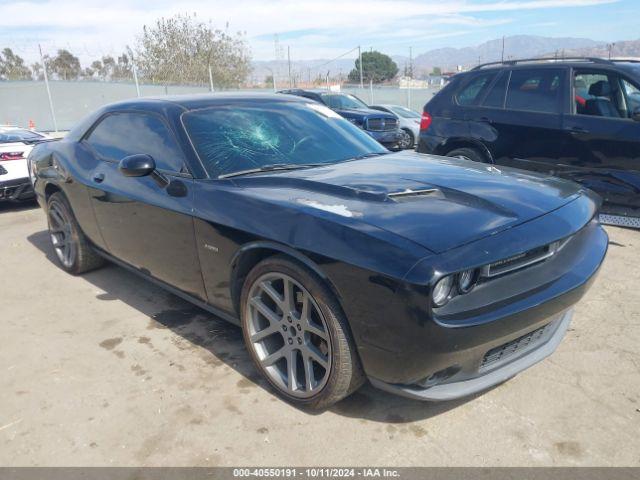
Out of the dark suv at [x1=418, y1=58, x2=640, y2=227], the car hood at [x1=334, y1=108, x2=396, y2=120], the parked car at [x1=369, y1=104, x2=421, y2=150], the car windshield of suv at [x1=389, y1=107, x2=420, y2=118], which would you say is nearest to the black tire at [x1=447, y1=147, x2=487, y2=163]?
the dark suv at [x1=418, y1=58, x2=640, y2=227]

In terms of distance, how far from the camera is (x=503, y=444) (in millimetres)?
2350

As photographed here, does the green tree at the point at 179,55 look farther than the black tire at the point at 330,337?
Yes

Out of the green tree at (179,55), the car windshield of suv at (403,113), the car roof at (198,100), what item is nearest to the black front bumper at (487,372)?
the car roof at (198,100)

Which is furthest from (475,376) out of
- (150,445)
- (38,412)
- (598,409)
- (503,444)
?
(38,412)

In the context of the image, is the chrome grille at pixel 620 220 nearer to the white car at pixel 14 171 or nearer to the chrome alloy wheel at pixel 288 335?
the chrome alloy wheel at pixel 288 335

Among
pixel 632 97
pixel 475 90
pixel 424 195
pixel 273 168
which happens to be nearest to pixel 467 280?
pixel 424 195

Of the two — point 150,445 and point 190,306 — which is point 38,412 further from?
point 190,306

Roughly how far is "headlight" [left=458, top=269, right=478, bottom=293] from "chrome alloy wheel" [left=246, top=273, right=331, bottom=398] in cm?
64

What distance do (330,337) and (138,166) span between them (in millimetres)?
1623

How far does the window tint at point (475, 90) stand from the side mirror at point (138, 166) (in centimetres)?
428

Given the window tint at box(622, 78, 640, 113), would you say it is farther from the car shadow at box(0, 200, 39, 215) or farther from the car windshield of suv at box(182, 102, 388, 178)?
the car shadow at box(0, 200, 39, 215)

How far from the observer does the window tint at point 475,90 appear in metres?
6.12

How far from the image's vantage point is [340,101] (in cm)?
1356

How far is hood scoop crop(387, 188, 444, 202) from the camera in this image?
101 inches
